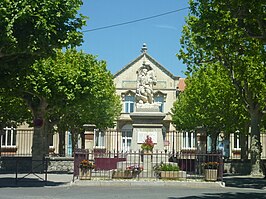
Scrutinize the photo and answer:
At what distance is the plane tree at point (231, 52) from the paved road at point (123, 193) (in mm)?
5614

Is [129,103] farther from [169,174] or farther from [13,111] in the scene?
[169,174]

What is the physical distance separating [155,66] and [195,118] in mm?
22622

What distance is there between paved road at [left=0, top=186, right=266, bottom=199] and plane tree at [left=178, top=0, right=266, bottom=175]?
5.61m

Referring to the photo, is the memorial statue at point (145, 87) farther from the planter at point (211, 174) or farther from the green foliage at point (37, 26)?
the green foliage at point (37, 26)

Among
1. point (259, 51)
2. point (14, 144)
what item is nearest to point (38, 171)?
point (259, 51)

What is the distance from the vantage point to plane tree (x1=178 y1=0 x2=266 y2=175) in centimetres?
1883

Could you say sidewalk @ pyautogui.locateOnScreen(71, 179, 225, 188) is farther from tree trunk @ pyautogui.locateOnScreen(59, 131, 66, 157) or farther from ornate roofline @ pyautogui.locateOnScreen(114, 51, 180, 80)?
ornate roofline @ pyautogui.locateOnScreen(114, 51, 180, 80)

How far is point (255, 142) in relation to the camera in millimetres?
28172

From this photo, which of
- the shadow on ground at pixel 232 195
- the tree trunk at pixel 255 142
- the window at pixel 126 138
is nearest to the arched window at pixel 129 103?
the window at pixel 126 138

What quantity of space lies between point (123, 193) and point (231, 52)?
349 inches

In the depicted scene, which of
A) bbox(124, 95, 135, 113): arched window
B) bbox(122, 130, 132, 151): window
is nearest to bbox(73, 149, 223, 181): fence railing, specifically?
bbox(122, 130, 132, 151): window

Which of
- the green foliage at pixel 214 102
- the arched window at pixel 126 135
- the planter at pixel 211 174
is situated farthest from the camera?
the arched window at pixel 126 135

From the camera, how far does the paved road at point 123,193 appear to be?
16.1 m

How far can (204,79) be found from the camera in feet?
127
